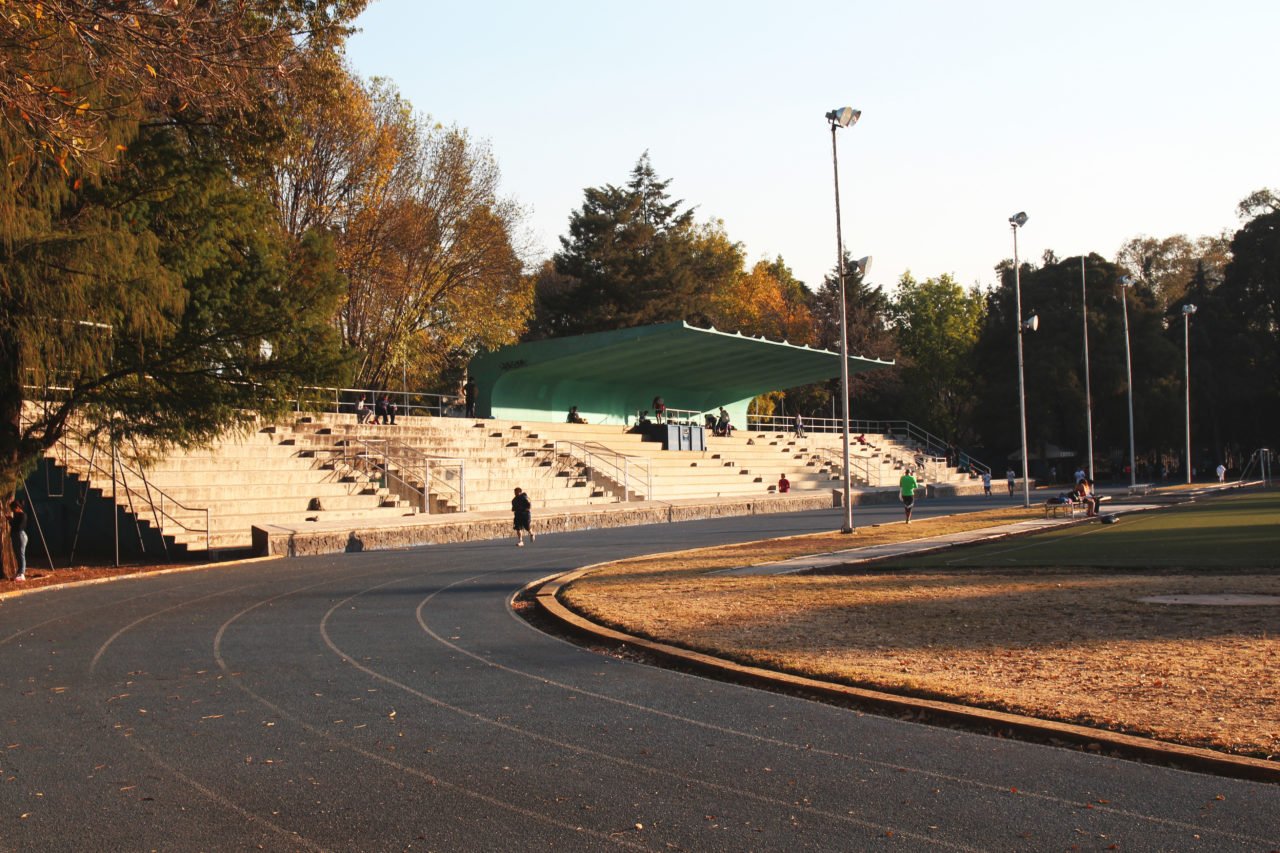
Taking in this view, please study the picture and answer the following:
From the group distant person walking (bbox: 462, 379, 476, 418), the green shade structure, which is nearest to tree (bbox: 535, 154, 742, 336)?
the green shade structure

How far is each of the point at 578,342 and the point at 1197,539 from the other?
27.6 metres

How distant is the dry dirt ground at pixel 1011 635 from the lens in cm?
795

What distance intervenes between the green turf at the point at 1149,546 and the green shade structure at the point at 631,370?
19.5 m

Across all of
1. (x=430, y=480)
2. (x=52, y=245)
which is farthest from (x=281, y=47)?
(x=430, y=480)

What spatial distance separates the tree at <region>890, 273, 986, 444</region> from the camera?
88.8 meters

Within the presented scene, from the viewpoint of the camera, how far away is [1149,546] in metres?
21.9

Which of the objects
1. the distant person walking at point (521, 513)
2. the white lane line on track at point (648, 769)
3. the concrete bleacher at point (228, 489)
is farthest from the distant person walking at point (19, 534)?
the white lane line on track at point (648, 769)

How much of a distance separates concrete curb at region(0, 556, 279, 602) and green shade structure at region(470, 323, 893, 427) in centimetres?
2274

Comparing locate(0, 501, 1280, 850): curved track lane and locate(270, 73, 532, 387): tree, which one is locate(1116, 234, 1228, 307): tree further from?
locate(0, 501, 1280, 850): curved track lane

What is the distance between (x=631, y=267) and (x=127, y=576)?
181ft

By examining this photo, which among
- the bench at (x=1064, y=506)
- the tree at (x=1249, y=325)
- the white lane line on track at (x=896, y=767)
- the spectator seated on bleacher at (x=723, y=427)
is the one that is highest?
the tree at (x=1249, y=325)

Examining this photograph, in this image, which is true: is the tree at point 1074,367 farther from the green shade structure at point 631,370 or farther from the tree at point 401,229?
the tree at point 401,229

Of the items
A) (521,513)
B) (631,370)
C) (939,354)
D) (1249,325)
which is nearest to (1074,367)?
(1249,325)

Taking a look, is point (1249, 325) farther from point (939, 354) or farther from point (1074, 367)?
point (939, 354)
